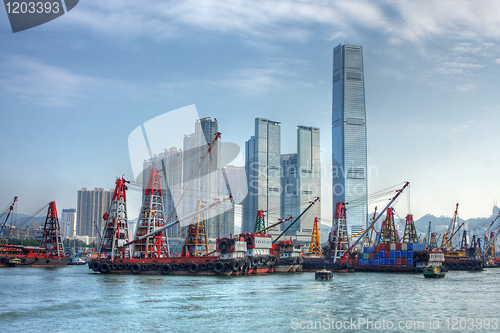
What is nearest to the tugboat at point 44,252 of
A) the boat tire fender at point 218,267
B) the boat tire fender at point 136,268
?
the boat tire fender at point 136,268

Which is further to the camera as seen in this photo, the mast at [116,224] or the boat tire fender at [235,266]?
the mast at [116,224]

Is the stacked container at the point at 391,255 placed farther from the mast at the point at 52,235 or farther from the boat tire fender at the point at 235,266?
the mast at the point at 52,235

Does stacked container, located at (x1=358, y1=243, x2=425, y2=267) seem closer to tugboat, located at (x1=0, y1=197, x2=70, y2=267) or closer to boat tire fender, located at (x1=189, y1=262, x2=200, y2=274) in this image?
boat tire fender, located at (x1=189, y1=262, x2=200, y2=274)

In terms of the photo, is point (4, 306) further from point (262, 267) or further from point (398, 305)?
point (262, 267)

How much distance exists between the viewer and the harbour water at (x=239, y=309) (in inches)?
1336

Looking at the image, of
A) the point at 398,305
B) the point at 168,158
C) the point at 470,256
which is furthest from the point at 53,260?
the point at 470,256

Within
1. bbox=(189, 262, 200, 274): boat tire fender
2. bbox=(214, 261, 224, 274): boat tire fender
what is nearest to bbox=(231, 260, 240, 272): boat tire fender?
bbox=(214, 261, 224, 274): boat tire fender

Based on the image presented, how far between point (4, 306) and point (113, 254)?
4191 cm

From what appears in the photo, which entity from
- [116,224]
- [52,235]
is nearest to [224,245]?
[116,224]

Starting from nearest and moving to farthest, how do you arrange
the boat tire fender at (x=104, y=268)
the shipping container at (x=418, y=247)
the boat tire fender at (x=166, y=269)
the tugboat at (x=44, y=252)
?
the boat tire fender at (x=166, y=269)
the boat tire fender at (x=104, y=268)
the shipping container at (x=418, y=247)
the tugboat at (x=44, y=252)

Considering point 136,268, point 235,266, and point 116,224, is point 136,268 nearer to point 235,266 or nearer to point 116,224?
point 116,224

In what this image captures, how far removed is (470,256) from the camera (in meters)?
139

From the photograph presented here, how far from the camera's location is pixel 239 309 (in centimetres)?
4034

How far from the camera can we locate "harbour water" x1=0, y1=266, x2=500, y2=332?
3394 cm
